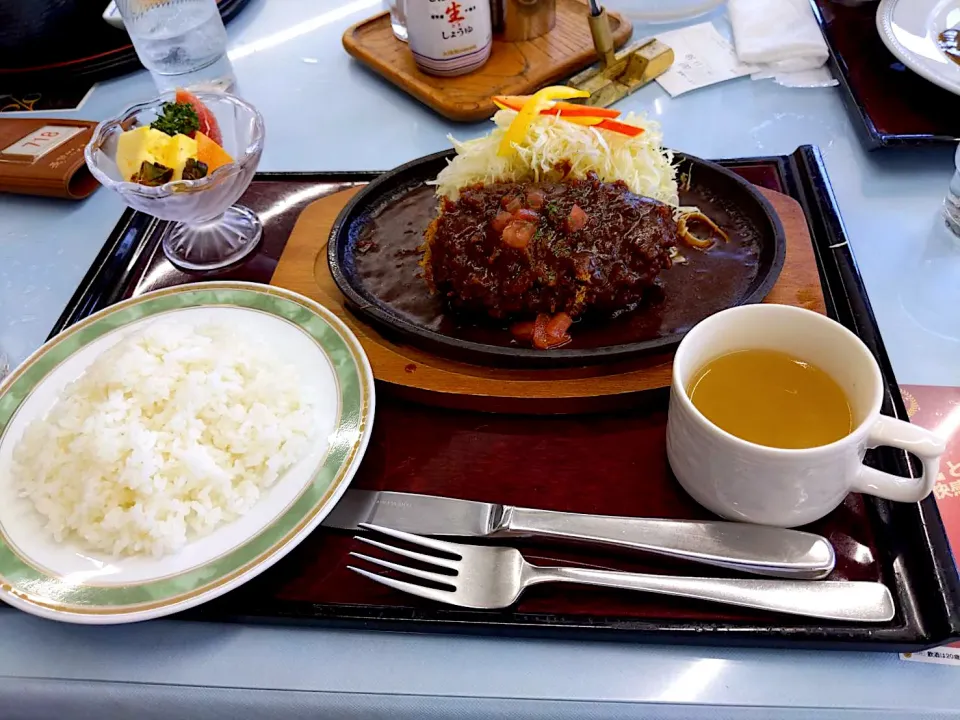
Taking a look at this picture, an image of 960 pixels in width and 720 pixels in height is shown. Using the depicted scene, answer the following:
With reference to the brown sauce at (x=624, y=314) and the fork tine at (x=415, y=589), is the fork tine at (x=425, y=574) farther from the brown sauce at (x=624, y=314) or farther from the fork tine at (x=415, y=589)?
the brown sauce at (x=624, y=314)

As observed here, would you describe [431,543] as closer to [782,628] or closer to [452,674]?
[452,674]

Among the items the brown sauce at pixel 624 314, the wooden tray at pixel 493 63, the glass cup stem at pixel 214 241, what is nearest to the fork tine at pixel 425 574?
the brown sauce at pixel 624 314

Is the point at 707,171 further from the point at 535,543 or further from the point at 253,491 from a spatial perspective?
the point at 253,491

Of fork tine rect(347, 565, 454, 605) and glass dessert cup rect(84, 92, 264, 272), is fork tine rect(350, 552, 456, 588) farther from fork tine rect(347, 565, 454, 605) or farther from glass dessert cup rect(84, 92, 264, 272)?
glass dessert cup rect(84, 92, 264, 272)

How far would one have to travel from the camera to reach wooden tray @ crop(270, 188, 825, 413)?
1468 mm

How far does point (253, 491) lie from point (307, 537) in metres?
0.13

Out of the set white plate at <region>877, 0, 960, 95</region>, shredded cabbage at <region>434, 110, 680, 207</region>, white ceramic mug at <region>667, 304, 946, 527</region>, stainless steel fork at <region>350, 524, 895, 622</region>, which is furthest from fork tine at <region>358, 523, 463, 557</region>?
white plate at <region>877, 0, 960, 95</region>

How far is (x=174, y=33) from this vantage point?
2646 millimetres

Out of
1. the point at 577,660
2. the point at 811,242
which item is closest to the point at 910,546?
the point at 577,660

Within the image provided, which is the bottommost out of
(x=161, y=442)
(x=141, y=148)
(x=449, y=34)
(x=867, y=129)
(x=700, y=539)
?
(x=867, y=129)

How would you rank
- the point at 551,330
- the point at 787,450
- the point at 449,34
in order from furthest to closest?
the point at 449,34
the point at 551,330
the point at 787,450

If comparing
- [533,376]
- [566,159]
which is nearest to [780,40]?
[566,159]

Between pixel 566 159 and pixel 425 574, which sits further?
pixel 566 159

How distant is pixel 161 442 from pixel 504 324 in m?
0.82
